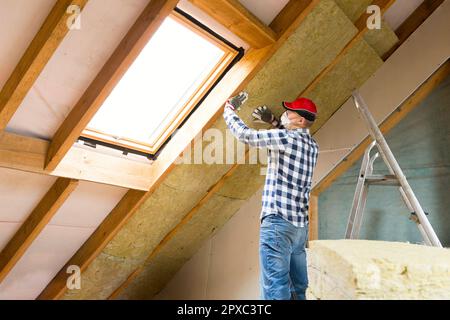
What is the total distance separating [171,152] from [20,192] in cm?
90

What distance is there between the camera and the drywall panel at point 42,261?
2.62 m

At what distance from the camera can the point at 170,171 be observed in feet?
8.07

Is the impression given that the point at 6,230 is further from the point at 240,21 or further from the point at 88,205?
the point at 240,21

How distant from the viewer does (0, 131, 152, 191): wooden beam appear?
6.04 feet

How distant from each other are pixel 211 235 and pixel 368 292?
8.76ft

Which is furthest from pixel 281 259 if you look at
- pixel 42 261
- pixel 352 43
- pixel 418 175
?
pixel 42 261

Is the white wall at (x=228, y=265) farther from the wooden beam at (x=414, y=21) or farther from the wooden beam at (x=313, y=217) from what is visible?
the wooden beam at (x=414, y=21)

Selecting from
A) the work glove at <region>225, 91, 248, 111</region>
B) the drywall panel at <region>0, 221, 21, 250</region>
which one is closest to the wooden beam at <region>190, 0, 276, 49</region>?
the work glove at <region>225, 91, 248, 111</region>

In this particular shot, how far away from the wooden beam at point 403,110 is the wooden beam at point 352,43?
1.78 feet

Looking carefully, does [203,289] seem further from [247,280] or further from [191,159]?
[191,159]

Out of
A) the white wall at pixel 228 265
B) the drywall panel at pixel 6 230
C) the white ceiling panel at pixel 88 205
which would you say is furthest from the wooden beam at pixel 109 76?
the white wall at pixel 228 265

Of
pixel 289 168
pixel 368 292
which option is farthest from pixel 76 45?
pixel 368 292

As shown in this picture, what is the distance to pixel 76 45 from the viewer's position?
1.70 metres

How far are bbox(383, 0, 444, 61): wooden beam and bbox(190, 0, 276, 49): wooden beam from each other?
126 centimetres
